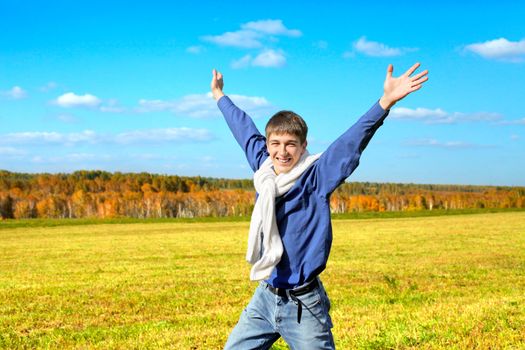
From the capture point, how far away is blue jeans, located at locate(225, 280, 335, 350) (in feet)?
13.7

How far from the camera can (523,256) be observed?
2138 centimetres

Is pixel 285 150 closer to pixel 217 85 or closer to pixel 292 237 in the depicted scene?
pixel 292 237

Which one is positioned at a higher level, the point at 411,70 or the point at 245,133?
the point at 411,70

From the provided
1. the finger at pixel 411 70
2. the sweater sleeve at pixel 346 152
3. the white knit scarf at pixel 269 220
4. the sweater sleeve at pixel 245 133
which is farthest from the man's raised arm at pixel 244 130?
the finger at pixel 411 70

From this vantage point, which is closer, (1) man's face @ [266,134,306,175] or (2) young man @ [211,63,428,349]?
(2) young man @ [211,63,428,349]

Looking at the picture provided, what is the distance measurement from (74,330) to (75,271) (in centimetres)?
972

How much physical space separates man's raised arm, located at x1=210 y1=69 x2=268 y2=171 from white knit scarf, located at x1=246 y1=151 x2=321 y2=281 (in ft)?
1.63

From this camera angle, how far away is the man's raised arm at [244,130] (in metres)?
4.74

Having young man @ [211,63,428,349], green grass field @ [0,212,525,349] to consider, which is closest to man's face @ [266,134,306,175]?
young man @ [211,63,428,349]

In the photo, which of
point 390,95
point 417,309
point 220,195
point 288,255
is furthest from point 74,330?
point 220,195

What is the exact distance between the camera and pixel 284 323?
4227 millimetres

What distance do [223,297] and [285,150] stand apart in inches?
350

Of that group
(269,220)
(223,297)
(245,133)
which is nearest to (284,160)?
(269,220)

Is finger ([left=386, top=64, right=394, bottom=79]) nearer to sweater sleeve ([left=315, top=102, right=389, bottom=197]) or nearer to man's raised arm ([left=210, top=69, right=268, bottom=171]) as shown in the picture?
sweater sleeve ([left=315, top=102, right=389, bottom=197])
